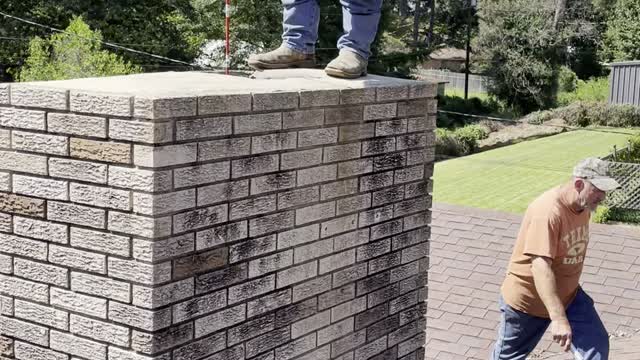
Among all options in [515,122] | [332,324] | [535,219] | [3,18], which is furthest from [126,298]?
[515,122]

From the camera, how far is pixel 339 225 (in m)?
4.33

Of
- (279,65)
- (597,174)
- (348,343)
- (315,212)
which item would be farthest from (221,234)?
(597,174)

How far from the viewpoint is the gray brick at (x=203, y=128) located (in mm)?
3248

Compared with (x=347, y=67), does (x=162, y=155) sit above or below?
below

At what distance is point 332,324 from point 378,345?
0.54 metres

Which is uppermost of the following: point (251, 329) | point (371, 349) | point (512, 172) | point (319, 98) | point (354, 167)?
point (319, 98)

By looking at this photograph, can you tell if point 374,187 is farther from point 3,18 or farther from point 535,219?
point 3,18

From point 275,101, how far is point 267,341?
3.63 ft

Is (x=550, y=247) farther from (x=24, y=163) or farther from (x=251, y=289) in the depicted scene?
(x=24, y=163)

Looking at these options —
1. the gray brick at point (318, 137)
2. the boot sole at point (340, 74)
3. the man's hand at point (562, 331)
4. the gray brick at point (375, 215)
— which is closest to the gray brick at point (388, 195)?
the gray brick at point (375, 215)

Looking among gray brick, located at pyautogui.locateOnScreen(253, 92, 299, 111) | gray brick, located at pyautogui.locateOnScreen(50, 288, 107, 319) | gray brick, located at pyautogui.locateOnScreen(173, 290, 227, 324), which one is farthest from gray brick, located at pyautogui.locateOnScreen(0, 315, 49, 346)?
A: gray brick, located at pyautogui.locateOnScreen(253, 92, 299, 111)

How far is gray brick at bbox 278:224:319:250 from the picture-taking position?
3902mm

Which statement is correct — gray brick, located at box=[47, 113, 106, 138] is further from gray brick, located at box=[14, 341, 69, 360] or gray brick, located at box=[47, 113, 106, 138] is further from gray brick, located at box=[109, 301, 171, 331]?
gray brick, located at box=[14, 341, 69, 360]

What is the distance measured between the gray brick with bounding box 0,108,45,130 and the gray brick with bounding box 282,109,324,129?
1058 millimetres
